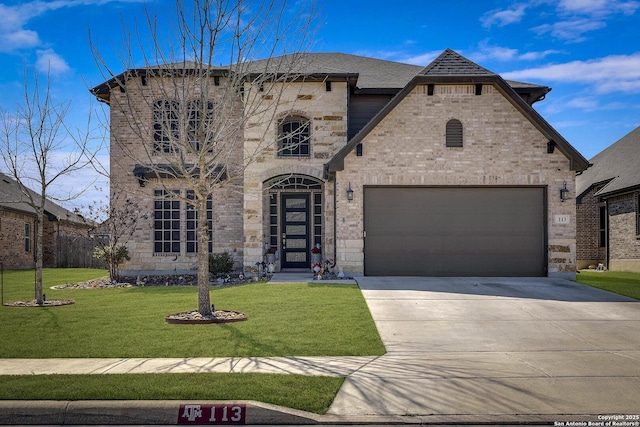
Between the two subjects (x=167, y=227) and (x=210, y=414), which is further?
(x=167, y=227)

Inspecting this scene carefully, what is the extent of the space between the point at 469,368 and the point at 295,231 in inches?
500

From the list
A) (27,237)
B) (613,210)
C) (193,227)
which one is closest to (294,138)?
(193,227)

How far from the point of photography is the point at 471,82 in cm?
1756

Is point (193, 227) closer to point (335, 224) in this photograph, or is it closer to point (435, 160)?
point (335, 224)

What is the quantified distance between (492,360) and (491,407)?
6.95 ft

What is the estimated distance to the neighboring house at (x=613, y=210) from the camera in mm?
23438

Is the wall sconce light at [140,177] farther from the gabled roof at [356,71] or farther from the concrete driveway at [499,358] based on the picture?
the concrete driveway at [499,358]

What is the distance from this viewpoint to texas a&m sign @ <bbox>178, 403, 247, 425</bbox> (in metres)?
5.96

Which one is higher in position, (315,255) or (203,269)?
(203,269)

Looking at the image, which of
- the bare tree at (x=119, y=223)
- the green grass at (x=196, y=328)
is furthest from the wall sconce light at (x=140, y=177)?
the green grass at (x=196, y=328)

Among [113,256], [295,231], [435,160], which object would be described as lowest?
[113,256]

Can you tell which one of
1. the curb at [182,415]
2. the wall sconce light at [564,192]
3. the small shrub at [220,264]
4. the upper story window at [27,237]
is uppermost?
the wall sconce light at [564,192]

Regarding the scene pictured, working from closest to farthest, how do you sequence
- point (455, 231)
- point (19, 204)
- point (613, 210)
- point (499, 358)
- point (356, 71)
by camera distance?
point (499, 358)
point (455, 231)
point (356, 71)
point (613, 210)
point (19, 204)

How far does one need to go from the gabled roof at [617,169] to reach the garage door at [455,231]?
24.4 ft
